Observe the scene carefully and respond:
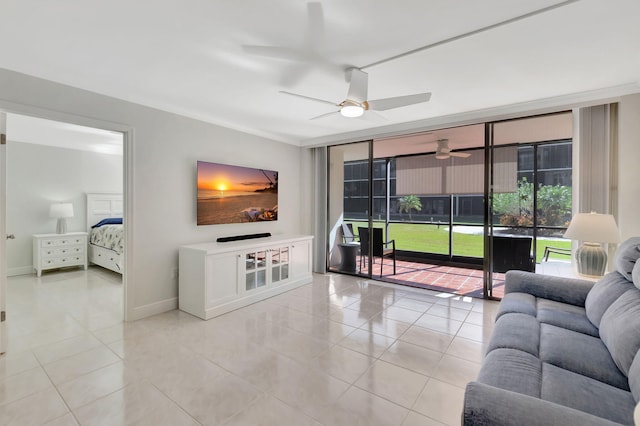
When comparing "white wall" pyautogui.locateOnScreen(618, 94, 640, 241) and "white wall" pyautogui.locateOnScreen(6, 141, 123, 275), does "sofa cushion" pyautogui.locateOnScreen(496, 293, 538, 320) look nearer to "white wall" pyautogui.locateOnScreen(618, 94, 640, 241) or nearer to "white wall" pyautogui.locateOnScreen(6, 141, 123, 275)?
"white wall" pyautogui.locateOnScreen(618, 94, 640, 241)

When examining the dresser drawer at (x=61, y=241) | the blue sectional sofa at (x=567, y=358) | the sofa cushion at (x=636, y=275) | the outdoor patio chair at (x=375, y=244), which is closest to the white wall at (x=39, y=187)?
the dresser drawer at (x=61, y=241)

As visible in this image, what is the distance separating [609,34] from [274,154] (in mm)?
3984

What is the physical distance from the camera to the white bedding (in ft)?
15.4

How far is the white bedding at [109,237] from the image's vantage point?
4688mm

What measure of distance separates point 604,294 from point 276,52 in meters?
2.83

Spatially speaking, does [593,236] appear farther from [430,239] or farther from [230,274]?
[430,239]

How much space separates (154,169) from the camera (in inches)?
128

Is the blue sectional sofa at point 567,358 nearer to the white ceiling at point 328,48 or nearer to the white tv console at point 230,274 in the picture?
the white ceiling at point 328,48

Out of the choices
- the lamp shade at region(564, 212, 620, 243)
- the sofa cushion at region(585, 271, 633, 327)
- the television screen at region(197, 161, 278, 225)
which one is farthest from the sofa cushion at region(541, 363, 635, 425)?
the television screen at region(197, 161, 278, 225)

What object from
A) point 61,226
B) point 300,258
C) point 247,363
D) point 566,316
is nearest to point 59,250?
point 61,226

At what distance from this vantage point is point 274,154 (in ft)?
15.9

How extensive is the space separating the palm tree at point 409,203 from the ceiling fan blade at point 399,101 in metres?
4.66

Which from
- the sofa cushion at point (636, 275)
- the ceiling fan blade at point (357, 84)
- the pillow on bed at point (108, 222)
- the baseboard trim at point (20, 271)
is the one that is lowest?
the baseboard trim at point (20, 271)

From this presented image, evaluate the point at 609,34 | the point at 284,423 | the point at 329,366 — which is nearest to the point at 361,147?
the point at 609,34
